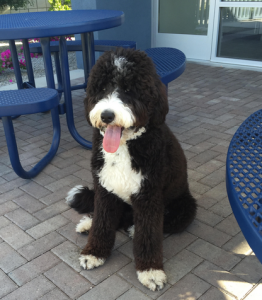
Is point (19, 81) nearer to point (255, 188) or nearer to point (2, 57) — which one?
point (2, 57)

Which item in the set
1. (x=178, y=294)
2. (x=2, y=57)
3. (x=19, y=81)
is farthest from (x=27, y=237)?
(x=2, y=57)

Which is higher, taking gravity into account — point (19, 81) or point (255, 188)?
point (255, 188)

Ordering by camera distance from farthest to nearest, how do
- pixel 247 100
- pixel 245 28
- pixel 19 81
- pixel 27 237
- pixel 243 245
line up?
1. pixel 245 28
2. pixel 247 100
3. pixel 19 81
4. pixel 27 237
5. pixel 243 245

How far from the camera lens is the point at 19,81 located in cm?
459

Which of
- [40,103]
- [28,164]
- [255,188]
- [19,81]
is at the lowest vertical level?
[28,164]

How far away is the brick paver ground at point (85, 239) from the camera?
6.57 feet

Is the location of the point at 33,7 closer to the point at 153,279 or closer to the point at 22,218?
the point at 22,218

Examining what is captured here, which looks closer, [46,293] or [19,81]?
[46,293]

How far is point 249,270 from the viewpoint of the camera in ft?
6.91

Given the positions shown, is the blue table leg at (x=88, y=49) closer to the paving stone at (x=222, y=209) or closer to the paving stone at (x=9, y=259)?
the paving stone at (x=222, y=209)

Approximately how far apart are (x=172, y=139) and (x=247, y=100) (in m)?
3.39

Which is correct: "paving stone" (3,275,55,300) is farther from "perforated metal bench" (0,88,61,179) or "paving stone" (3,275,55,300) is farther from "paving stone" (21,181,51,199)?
"perforated metal bench" (0,88,61,179)

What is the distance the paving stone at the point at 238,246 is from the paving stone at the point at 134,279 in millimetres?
572

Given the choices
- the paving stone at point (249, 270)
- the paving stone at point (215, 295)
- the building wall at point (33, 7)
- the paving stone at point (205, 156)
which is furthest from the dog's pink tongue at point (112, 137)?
the building wall at point (33, 7)
